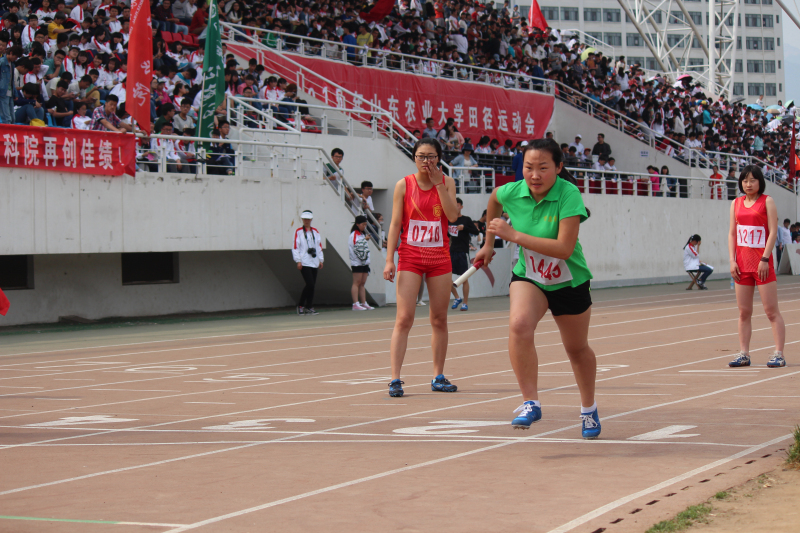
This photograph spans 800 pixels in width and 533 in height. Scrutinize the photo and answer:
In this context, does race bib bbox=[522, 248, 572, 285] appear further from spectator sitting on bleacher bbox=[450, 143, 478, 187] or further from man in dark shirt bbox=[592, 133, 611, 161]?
man in dark shirt bbox=[592, 133, 611, 161]

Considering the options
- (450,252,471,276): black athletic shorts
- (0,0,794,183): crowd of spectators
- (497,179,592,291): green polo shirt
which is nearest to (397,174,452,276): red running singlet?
(497,179,592,291): green polo shirt

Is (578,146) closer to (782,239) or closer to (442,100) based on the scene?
(442,100)

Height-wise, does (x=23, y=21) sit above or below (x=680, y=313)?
above

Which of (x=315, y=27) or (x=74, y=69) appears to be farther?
(x=315, y=27)

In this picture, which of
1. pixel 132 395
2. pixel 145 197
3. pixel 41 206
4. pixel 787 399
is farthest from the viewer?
pixel 145 197

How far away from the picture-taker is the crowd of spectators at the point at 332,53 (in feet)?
62.0

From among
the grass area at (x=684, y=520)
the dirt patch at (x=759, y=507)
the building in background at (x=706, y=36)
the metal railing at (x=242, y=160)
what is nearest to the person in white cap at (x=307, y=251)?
the metal railing at (x=242, y=160)

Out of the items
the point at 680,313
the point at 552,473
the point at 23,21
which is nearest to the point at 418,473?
the point at 552,473

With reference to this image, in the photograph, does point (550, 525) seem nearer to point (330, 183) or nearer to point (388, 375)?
point (388, 375)

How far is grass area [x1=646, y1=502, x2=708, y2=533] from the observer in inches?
163

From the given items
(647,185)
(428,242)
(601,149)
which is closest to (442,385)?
(428,242)

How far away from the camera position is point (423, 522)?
14.6 feet

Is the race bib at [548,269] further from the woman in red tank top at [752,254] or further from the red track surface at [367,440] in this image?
the woman in red tank top at [752,254]

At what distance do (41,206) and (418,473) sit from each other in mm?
13346
